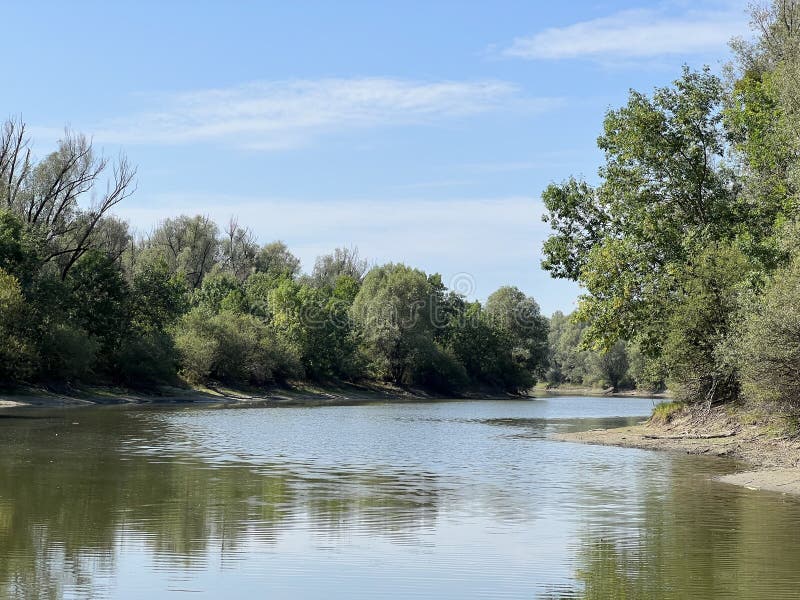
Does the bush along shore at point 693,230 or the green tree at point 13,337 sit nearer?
the bush along shore at point 693,230

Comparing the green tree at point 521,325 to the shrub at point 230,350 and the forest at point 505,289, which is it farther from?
the shrub at point 230,350

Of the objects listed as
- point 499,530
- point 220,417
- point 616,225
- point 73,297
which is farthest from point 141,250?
point 499,530

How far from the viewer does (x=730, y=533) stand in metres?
18.0

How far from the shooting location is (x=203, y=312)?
104 m

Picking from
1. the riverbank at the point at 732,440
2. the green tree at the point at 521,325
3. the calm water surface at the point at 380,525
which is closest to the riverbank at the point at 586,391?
the green tree at the point at 521,325

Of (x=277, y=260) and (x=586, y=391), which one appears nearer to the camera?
(x=277, y=260)

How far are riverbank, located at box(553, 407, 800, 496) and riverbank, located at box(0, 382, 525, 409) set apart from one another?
40992 millimetres

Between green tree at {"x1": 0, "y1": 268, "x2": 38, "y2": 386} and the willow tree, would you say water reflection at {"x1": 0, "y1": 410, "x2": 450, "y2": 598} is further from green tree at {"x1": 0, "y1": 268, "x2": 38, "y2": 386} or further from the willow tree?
green tree at {"x1": 0, "y1": 268, "x2": 38, "y2": 386}

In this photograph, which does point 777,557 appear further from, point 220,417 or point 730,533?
point 220,417

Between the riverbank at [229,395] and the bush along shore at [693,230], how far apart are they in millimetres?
40463

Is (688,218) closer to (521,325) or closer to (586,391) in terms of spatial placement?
(521,325)

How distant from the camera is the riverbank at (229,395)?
71000mm

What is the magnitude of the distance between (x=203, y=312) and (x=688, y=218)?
67.4 meters

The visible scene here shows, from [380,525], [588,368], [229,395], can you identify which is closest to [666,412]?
[380,525]
